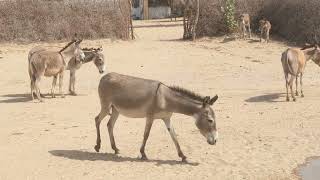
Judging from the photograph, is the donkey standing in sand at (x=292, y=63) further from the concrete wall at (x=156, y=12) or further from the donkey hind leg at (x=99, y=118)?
the concrete wall at (x=156, y=12)

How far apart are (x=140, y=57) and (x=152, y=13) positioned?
89.2 ft

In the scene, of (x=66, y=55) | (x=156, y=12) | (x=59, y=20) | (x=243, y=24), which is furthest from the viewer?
(x=156, y=12)

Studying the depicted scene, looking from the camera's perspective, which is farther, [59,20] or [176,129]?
[59,20]

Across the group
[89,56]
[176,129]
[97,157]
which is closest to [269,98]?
[176,129]

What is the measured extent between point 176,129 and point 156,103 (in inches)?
110

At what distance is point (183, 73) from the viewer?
2047cm

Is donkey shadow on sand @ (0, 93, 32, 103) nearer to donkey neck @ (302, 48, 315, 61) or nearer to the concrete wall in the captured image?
donkey neck @ (302, 48, 315, 61)

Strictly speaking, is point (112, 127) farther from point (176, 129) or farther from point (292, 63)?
point (292, 63)

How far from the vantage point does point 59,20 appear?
27188mm

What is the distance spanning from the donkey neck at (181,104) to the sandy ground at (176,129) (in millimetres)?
840

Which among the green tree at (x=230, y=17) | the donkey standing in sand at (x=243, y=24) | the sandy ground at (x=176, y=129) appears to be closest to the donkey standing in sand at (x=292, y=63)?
the sandy ground at (x=176, y=129)

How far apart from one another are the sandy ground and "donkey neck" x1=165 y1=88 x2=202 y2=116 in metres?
0.84

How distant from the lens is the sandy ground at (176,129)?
9352mm

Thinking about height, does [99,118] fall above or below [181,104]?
below
